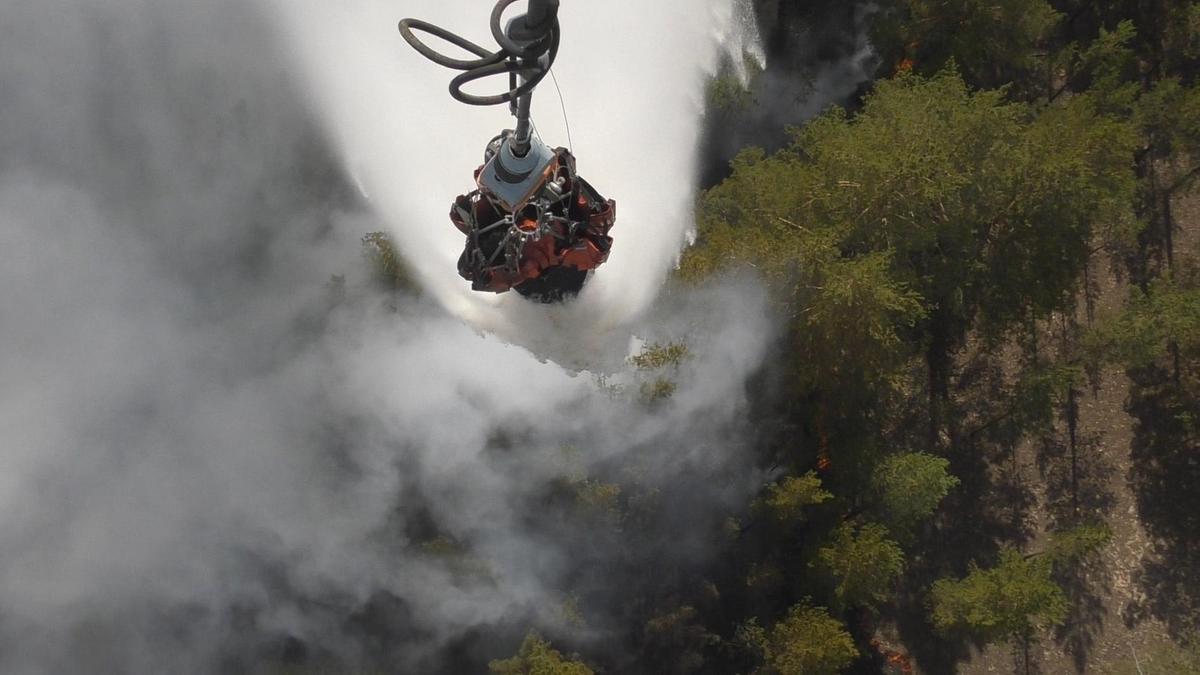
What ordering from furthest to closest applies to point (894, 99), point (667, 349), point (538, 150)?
point (894, 99)
point (667, 349)
point (538, 150)

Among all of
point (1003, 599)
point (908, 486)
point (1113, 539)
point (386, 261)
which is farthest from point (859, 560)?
point (386, 261)

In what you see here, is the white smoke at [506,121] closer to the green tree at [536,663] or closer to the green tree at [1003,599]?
the green tree at [536,663]

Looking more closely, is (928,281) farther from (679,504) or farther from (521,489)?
(521,489)

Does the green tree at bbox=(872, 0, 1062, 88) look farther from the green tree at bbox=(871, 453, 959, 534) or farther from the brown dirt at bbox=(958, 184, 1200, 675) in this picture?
the green tree at bbox=(871, 453, 959, 534)

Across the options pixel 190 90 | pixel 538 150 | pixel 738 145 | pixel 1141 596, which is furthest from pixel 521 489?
pixel 1141 596

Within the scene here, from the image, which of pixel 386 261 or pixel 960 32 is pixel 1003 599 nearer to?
pixel 960 32

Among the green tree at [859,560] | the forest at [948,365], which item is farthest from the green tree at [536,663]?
the green tree at [859,560]
